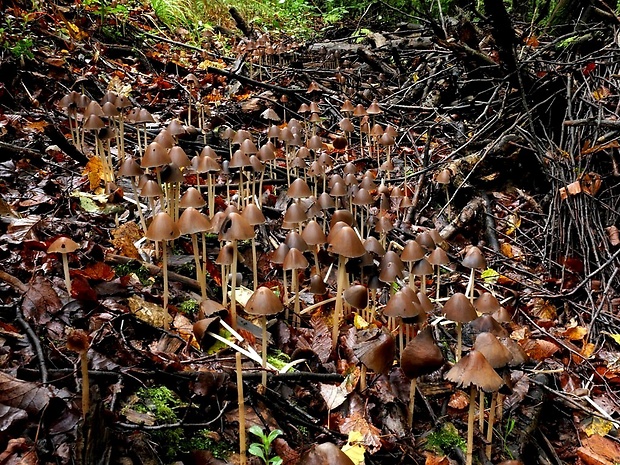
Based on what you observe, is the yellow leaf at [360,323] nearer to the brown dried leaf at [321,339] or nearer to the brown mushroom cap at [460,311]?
the brown dried leaf at [321,339]

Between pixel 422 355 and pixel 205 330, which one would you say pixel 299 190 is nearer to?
pixel 205 330

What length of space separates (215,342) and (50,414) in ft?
3.80

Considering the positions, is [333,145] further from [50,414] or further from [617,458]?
[50,414]

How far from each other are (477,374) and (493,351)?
23 centimetres

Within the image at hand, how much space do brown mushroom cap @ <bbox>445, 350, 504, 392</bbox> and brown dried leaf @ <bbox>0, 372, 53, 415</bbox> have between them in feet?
5.94

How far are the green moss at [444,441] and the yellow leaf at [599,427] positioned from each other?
101 centimetres

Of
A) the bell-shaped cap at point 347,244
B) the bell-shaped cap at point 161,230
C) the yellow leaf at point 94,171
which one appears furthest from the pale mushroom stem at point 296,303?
the yellow leaf at point 94,171

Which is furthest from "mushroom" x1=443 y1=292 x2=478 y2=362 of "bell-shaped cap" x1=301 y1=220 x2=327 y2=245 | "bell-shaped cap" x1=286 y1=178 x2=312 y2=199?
"bell-shaped cap" x1=286 y1=178 x2=312 y2=199

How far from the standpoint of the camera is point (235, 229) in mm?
3014

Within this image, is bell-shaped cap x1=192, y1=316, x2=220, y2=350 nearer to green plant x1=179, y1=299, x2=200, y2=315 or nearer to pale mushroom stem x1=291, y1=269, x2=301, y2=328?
green plant x1=179, y1=299, x2=200, y2=315

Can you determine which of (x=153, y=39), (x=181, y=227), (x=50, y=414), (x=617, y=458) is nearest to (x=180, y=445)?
(x=50, y=414)

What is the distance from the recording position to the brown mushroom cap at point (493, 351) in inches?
98.3

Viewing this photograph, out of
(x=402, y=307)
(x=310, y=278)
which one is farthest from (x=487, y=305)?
(x=310, y=278)

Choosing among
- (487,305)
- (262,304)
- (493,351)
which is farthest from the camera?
(487,305)
